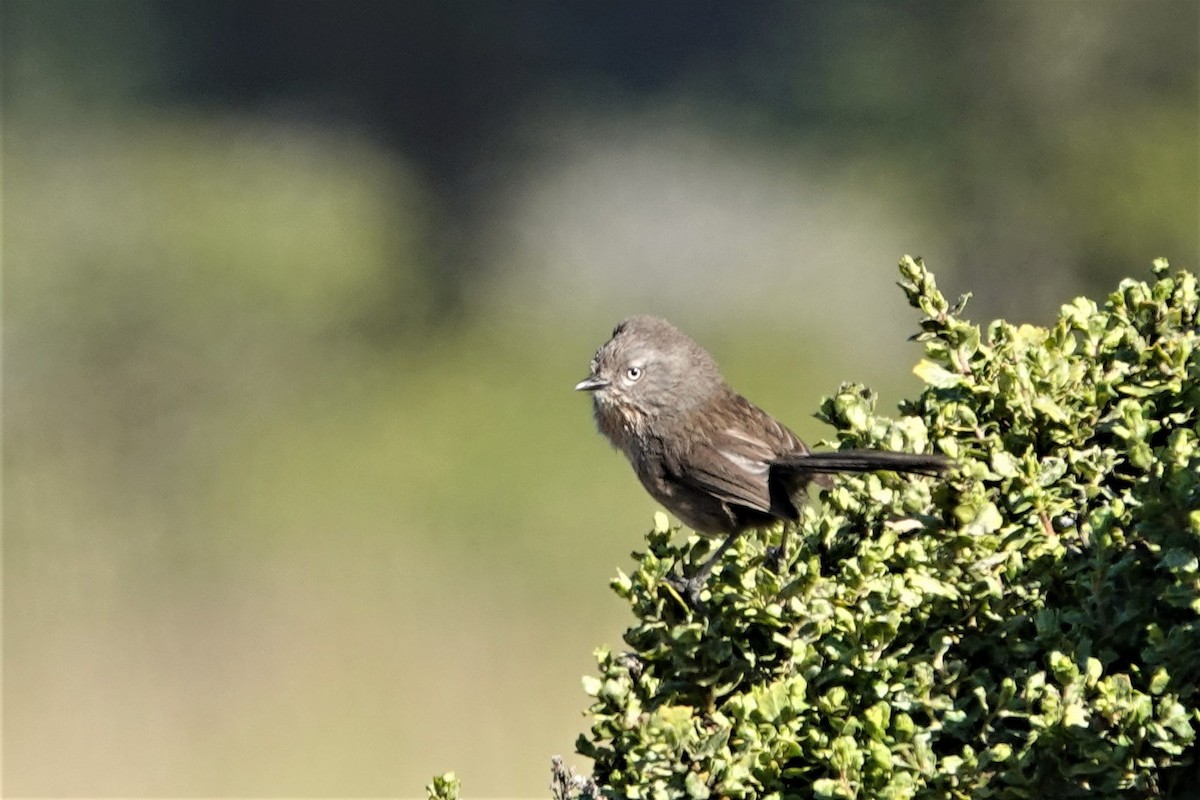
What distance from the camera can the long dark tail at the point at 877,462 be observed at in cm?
304

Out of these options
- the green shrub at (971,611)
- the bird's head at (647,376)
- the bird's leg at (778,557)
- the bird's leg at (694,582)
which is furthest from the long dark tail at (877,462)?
the bird's head at (647,376)

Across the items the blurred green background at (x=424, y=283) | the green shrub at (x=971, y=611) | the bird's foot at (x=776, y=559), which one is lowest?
the green shrub at (x=971, y=611)

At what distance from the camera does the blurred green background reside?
9.26m

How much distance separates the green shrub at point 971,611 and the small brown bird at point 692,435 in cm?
93

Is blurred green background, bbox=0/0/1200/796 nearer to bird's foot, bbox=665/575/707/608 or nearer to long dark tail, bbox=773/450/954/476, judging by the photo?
long dark tail, bbox=773/450/954/476

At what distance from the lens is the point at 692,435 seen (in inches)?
189

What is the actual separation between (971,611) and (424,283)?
1066 cm

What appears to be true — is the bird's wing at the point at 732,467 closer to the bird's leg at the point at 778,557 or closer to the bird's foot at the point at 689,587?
the bird's leg at the point at 778,557

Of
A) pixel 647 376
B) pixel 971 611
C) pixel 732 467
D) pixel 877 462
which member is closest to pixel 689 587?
pixel 877 462

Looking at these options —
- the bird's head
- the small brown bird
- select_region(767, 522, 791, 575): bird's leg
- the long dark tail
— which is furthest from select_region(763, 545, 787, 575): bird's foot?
the bird's head

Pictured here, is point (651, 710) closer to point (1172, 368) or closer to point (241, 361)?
point (1172, 368)

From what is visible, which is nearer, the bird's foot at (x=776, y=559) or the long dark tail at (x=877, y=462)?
the long dark tail at (x=877, y=462)

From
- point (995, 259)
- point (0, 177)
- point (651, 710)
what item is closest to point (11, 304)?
point (0, 177)

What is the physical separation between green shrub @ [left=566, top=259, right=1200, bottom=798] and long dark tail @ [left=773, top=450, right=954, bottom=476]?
4 cm
